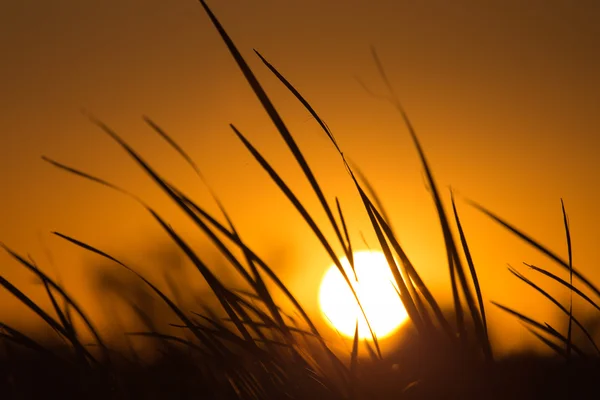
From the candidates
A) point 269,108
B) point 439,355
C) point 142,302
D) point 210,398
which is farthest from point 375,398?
point 142,302

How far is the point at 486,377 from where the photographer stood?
0.71 metres

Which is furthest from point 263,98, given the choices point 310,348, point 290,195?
point 310,348

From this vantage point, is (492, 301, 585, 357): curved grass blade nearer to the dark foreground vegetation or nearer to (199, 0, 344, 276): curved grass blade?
the dark foreground vegetation

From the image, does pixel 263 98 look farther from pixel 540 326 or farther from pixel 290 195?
pixel 540 326

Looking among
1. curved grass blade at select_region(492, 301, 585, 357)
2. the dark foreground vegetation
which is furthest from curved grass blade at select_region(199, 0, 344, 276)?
curved grass blade at select_region(492, 301, 585, 357)

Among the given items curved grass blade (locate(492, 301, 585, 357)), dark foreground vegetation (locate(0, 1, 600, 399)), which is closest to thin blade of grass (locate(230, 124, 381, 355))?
dark foreground vegetation (locate(0, 1, 600, 399))

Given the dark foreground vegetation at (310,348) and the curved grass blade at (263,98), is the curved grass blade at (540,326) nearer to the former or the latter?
the dark foreground vegetation at (310,348)

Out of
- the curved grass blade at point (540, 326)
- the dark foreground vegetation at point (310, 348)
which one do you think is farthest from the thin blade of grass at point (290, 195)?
the curved grass blade at point (540, 326)

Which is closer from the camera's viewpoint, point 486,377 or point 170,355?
point 486,377

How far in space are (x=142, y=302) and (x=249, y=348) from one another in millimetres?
482

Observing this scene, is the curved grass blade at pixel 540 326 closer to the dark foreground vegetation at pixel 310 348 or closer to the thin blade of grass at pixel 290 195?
the dark foreground vegetation at pixel 310 348

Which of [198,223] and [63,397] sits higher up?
[198,223]

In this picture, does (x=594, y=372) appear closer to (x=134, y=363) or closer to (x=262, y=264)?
(x=262, y=264)

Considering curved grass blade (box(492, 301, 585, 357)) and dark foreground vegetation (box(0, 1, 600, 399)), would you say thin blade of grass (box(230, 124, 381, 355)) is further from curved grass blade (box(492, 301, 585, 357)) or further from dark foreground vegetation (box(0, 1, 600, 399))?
curved grass blade (box(492, 301, 585, 357))
